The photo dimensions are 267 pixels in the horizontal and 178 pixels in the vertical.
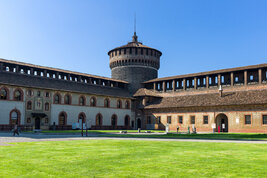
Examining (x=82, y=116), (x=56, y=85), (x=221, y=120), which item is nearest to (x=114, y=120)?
(x=82, y=116)

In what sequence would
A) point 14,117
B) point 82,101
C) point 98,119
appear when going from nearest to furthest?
1. point 14,117
2. point 82,101
3. point 98,119

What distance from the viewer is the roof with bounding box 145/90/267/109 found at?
43.1 m

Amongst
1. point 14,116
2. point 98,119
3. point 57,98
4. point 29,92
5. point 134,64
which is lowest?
point 98,119

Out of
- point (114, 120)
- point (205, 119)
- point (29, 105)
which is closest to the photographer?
point (29, 105)

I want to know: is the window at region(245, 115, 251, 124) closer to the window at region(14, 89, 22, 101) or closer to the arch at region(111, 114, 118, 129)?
the arch at region(111, 114, 118, 129)

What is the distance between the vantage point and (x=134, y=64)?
6444 centimetres

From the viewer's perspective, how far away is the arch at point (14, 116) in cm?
4362

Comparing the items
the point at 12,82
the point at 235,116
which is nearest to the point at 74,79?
the point at 12,82

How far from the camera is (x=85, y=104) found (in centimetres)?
5328

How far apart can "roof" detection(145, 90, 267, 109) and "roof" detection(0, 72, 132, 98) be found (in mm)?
8095

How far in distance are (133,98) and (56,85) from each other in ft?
55.6

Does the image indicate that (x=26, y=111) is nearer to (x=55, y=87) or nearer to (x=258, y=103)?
(x=55, y=87)

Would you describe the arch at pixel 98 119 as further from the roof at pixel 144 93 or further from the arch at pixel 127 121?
the roof at pixel 144 93

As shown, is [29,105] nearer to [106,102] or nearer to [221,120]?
[106,102]
